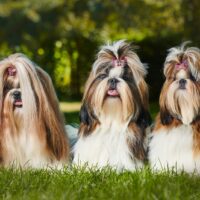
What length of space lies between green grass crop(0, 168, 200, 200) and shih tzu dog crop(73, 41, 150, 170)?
27cm

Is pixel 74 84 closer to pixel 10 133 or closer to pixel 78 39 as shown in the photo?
pixel 78 39

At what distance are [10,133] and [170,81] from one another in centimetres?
135

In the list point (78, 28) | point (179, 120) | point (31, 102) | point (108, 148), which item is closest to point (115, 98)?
point (108, 148)

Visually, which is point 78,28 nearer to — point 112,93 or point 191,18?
point 191,18

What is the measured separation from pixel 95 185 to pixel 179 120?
37.2 inches

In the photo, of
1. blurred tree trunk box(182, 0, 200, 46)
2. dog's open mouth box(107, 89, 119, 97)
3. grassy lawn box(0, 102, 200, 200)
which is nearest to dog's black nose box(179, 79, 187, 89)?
dog's open mouth box(107, 89, 119, 97)

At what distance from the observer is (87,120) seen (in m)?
5.82

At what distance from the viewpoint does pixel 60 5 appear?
62.2ft

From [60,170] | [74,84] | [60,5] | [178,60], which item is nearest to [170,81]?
[178,60]

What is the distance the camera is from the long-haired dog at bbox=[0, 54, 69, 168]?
5691 mm

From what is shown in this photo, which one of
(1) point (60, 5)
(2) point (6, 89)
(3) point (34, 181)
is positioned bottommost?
(3) point (34, 181)

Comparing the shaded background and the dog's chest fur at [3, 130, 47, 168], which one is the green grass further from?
the shaded background

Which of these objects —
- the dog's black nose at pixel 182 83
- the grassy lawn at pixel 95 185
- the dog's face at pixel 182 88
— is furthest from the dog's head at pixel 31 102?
the dog's black nose at pixel 182 83

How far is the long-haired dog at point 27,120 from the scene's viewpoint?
18.7 ft
